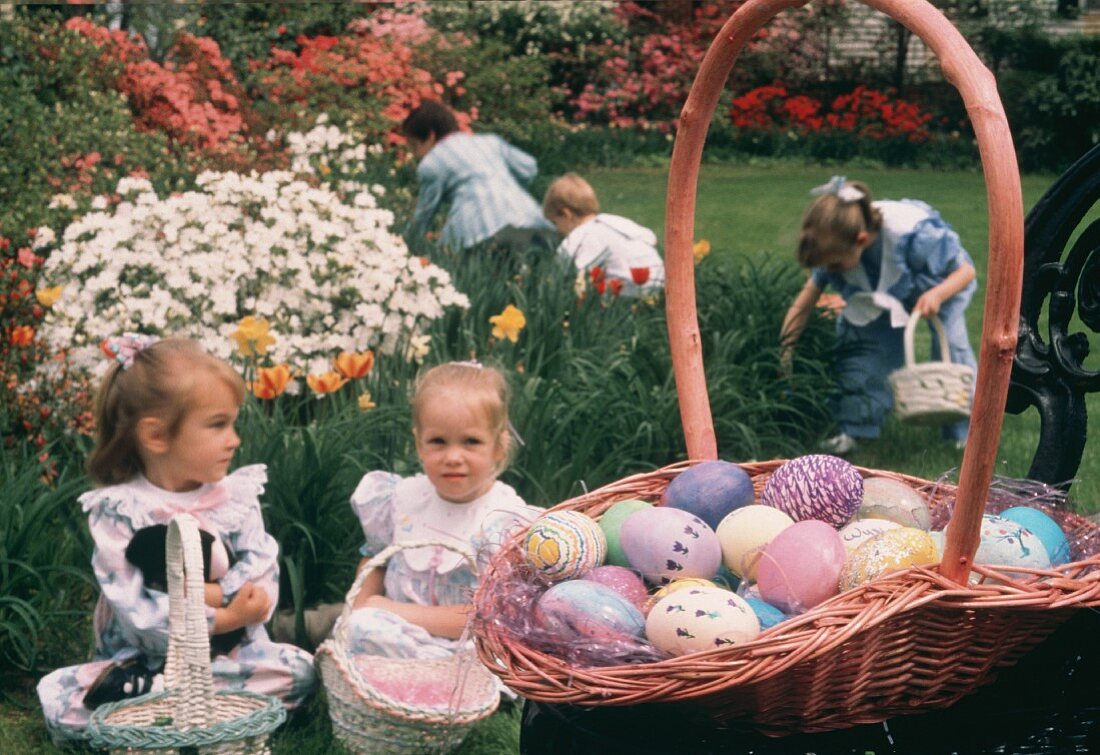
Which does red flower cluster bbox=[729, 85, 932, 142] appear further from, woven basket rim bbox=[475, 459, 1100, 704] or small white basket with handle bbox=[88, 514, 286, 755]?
woven basket rim bbox=[475, 459, 1100, 704]

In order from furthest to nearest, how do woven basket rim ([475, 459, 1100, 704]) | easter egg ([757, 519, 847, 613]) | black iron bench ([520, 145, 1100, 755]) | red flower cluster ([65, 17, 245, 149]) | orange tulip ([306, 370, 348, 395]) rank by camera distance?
red flower cluster ([65, 17, 245, 149]), orange tulip ([306, 370, 348, 395]), easter egg ([757, 519, 847, 613]), black iron bench ([520, 145, 1100, 755]), woven basket rim ([475, 459, 1100, 704])

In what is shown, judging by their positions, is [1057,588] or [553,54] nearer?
[1057,588]

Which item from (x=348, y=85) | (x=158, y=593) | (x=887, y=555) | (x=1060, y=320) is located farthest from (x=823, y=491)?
(x=348, y=85)

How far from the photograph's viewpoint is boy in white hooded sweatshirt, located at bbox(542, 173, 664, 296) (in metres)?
5.84

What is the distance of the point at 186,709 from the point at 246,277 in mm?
2204

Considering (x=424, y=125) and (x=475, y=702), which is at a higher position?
(x=424, y=125)

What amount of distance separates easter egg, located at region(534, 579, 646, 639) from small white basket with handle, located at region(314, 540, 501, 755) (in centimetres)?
105

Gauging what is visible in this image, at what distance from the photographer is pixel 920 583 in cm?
149

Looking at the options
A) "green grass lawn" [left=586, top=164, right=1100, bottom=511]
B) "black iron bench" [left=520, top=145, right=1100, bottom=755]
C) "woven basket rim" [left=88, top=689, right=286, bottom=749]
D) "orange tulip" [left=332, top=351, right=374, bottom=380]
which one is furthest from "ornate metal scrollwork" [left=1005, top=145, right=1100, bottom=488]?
"green grass lawn" [left=586, top=164, right=1100, bottom=511]

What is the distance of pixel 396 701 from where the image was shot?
2695mm

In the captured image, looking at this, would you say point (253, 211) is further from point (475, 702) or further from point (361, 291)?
point (475, 702)

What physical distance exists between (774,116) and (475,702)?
1400cm

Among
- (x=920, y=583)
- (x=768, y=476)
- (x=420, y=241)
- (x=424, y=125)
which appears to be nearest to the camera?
(x=920, y=583)

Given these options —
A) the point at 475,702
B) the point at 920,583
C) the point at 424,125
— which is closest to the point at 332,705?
the point at 475,702
